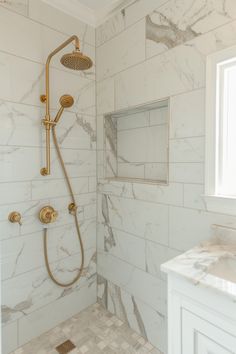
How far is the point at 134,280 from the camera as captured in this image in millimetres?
1753

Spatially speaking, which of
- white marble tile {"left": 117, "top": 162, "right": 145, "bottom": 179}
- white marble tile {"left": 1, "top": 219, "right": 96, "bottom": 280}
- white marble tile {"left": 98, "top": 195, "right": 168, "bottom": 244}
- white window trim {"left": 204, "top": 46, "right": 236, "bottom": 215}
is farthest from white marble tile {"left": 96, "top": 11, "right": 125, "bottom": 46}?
white marble tile {"left": 1, "top": 219, "right": 96, "bottom": 280}

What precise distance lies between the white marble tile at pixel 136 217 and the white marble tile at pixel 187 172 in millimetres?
215

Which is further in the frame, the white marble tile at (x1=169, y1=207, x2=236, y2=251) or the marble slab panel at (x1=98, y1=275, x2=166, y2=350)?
the marble slab panel at (x1=98, y1=275, x2=166, y2=350)

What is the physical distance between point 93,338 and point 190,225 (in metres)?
1.12

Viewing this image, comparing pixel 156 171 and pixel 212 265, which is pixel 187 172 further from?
pixel 212 265

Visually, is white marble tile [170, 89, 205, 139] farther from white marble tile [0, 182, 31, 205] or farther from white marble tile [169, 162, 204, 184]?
white marble tile [0, 182, 31, 205]

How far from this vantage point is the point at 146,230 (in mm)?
1641

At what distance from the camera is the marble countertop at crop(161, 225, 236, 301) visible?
32.9 inches

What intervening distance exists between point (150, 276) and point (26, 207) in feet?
3.22

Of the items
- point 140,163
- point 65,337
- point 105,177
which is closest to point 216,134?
point 140,163

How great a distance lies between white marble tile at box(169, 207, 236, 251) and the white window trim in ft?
0.16

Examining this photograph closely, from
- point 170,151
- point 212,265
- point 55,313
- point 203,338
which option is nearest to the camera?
point 203,338

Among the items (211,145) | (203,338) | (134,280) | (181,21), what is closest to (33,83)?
(181,21)

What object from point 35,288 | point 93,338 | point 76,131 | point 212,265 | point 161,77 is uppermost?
point 161,77
